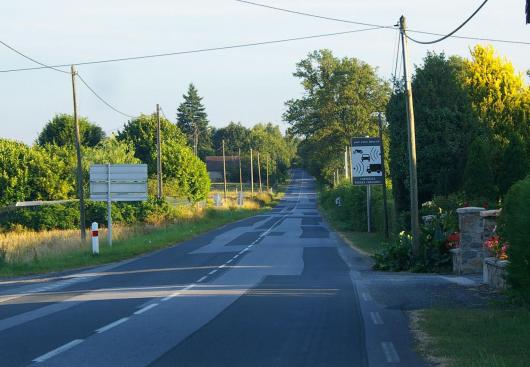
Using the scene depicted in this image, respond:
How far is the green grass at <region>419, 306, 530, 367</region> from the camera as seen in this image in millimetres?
8711

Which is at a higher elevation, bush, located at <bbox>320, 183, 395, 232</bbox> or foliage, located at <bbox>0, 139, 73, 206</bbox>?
foliage, located at <bbox>0, 139, 73, 206</bbox>

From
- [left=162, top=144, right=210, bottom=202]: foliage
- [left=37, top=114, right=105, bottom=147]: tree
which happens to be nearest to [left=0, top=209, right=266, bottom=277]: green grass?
[left=162, top=144, right=210, bottom=202]: foliage

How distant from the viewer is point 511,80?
44.8 m

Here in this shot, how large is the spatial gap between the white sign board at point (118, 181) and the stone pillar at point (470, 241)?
18.1m

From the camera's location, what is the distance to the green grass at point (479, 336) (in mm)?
8711

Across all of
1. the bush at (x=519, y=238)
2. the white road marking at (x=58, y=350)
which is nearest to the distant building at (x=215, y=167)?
the bush at (x=519, y=238)

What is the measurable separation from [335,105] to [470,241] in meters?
57.8

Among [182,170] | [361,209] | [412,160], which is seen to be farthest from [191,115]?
[412,160]

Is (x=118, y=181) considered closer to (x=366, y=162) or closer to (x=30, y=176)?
(x=366, y=162)

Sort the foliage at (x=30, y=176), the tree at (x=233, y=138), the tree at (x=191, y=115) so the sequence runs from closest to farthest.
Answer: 1. the foliage at (x=30, y=176)
2. the tree at (x=191, y=115)
3. the tree at (x=233, y=138)

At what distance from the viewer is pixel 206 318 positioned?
12.9 m

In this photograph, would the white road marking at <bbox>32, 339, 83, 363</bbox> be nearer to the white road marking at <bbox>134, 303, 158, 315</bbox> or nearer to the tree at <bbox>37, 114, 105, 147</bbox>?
the white road marking at <bbox>134, 303, 158, 315</bbox>

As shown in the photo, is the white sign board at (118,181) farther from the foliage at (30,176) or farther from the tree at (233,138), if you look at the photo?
the tree at (233,138)

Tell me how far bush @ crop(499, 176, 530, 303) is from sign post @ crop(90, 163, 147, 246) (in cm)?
2449
